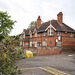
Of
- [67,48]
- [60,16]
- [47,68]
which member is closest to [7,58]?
[47,68]

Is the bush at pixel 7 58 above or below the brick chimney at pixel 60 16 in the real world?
below

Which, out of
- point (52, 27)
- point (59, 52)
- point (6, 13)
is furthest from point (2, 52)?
point (6, 13)

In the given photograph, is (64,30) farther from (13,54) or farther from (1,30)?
(13,54)

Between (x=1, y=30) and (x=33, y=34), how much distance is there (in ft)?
38.2

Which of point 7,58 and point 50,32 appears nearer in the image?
Answer: point 7,58

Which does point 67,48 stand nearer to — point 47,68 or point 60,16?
point 60,16

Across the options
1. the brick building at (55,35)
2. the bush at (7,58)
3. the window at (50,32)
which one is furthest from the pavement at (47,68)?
the window at (50,32)

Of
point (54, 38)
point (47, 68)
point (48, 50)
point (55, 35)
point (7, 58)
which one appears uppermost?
point (55, 35)

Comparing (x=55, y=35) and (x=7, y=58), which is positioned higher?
(x=55, y=35)

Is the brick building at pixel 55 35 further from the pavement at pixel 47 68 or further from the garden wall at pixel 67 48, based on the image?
the pavement at pixel 47 68

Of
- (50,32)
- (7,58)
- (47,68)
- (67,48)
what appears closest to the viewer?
(7,58)

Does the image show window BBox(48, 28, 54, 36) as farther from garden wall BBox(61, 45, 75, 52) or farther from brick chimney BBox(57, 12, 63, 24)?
garden wall BBox(61, 45, 75, 52)

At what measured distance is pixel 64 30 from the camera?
93.4 feet

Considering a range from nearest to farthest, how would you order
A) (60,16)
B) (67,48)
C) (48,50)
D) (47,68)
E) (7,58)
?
(7,58), (47,68), (48,50), (67,48), (60,16)
